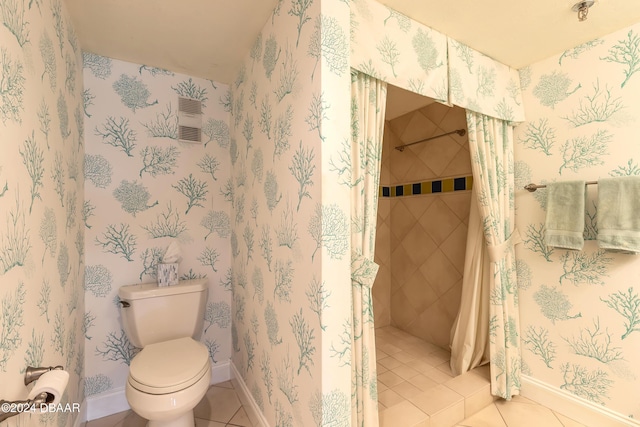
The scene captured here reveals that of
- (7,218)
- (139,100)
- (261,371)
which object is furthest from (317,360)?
(139,100)

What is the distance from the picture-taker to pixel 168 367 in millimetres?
1397

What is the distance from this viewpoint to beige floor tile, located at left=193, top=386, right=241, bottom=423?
1687mm

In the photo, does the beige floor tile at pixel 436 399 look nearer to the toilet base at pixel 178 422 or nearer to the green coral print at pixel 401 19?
the toilet base at pixel 178 422

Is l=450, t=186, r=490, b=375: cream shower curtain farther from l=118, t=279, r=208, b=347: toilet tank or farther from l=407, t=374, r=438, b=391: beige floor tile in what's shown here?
l=118, t=279, r=208, b=347: toilet tank

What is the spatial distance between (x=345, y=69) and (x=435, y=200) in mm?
1695

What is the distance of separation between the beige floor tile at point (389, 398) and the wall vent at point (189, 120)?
6.64ft

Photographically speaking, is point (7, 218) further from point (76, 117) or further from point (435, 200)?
point (435, 200)

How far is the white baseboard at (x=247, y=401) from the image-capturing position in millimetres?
1512

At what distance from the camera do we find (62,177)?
129cm

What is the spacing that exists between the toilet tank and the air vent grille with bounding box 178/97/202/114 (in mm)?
1165

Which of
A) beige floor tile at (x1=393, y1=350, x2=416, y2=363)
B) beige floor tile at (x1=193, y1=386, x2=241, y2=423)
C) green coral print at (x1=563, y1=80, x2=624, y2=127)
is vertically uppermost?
green coral print at (x1=563, y1=80, x2=624, y2=127)

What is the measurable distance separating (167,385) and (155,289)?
60 centimetres

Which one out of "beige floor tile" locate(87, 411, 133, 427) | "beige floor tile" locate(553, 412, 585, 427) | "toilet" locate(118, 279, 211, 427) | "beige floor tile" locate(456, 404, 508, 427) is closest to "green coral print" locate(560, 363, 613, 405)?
"beige floor tile" locate(553, 412, 585, 427)

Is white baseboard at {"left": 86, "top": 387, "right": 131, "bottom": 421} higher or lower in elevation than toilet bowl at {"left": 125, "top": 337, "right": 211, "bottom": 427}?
lower
